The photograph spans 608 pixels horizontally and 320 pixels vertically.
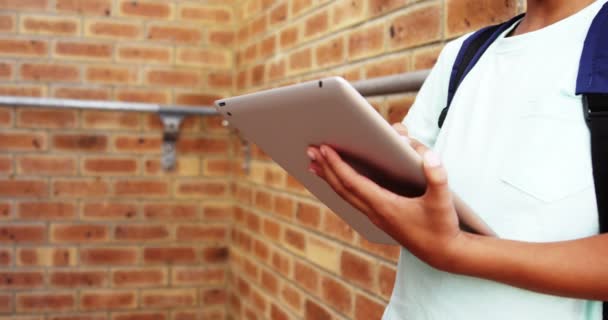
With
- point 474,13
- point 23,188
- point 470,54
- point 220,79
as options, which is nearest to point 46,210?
point 23,188

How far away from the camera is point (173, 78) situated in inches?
93.5

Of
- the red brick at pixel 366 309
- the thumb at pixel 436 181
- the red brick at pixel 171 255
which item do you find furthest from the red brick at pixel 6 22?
the thumb at pixel 436 181

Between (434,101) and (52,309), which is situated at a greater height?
(434,101)

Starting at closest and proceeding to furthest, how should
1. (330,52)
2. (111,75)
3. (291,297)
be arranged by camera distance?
(330,52)
(291,297)
(111,75)

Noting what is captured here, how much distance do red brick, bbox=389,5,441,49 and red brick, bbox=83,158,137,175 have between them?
1.33 metres

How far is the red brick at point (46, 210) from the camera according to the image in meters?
2.25

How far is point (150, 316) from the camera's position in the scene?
238 centimetres

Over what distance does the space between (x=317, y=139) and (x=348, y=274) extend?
0.85 meters

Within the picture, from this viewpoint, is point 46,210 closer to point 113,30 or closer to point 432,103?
point 113,30

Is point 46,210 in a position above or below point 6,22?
below

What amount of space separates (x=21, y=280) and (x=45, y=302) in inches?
4.7

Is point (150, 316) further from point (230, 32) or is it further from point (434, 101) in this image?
point (434, 101)

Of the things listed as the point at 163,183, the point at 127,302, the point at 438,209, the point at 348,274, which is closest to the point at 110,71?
the point at 163,183

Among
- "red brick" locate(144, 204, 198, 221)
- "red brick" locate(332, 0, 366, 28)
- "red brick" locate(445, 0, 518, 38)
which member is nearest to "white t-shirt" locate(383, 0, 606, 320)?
"red brick" locate(445, 0, 518, 38)
